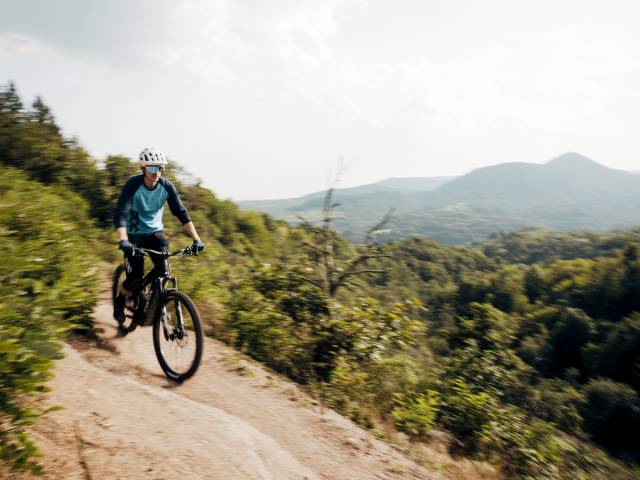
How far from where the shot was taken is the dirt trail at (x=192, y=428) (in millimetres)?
3295

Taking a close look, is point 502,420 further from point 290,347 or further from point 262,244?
point 262,244

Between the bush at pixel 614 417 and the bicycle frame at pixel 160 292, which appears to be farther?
the bush at pixel 614 417

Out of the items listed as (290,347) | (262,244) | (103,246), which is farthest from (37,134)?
(262,244)

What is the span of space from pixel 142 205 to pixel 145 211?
0.30 ft

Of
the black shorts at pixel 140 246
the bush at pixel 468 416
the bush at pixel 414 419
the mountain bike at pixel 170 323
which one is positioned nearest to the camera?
the mountain bike at pixel 170 323

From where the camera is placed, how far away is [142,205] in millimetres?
5105

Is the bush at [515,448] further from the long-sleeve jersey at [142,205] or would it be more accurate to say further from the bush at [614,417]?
the bush at [614,417]

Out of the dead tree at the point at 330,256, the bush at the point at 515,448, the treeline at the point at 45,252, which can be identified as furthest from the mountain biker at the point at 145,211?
→ the bush at the point at 515,448

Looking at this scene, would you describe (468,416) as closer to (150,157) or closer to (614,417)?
(150,157)

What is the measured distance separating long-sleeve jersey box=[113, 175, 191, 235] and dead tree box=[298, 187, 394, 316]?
7.62 ft

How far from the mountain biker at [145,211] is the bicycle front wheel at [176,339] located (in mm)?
594

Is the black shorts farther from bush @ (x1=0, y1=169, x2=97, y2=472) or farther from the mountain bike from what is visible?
bush @ (x1=0, y1=169, x2=97, y2=472)

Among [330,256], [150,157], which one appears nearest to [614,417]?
[330,256]

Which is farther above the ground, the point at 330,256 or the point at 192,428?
the point at 330,256
